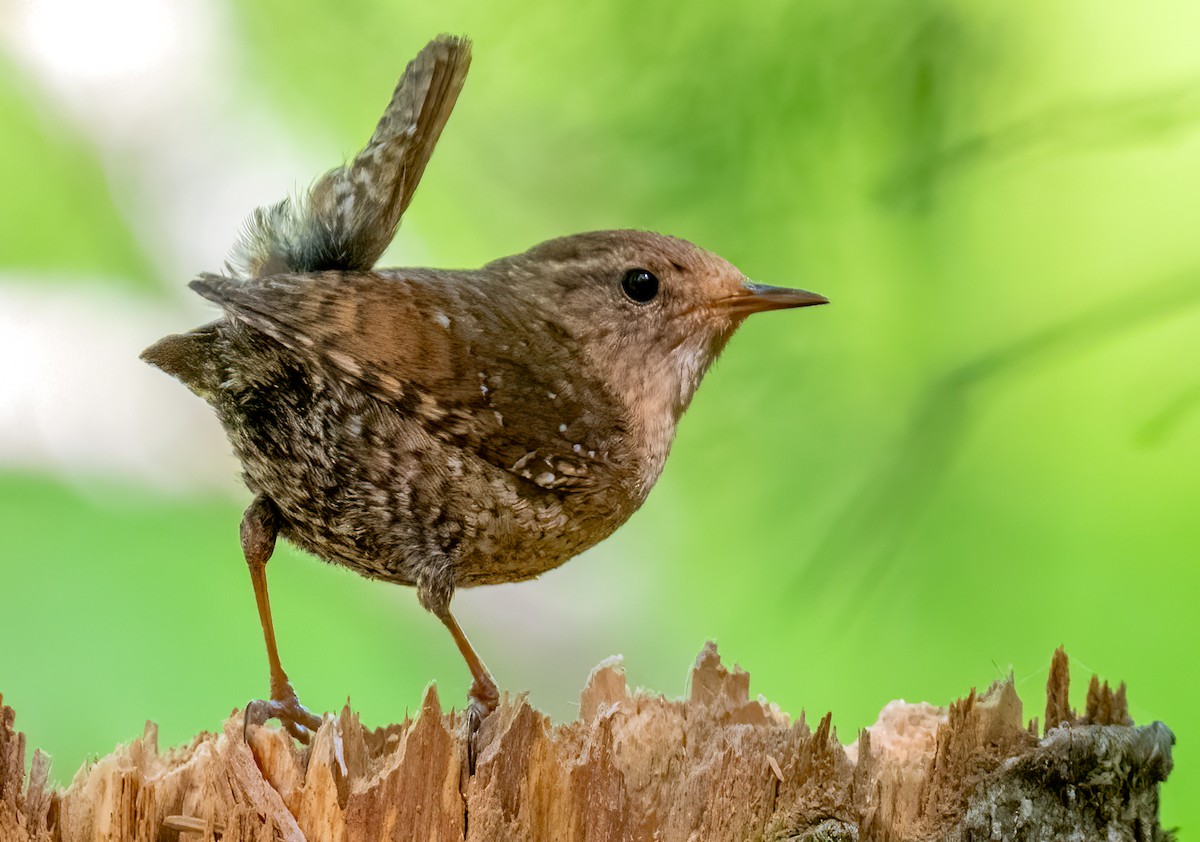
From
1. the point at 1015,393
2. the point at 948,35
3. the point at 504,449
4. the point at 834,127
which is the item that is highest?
the point at 948,35

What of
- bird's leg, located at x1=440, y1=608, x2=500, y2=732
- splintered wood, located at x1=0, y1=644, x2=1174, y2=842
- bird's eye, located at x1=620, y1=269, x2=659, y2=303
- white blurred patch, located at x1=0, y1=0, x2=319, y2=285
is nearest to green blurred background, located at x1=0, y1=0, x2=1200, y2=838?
white blurred patch, located at x1=0, y1=0, x2=319, y2=285

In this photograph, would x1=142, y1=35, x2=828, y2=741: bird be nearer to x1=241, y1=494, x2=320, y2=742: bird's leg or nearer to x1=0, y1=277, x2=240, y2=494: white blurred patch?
x1=241, y1=494, x2=320, y2=742: bird's leg

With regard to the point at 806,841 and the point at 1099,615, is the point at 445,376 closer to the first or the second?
the point at 806,841

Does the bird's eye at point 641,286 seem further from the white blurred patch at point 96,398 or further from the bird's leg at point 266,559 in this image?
the white blurred patch at point 96,398

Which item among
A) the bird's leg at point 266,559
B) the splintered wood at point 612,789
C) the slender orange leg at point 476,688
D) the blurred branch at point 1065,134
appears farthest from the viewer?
the blurred branch at point 1065,134

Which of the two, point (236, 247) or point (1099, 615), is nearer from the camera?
point (236, 247)

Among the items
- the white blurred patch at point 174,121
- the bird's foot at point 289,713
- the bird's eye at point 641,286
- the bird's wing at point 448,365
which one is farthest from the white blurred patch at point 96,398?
the bird's eye at point 641,286

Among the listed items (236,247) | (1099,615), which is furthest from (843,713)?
(236,247)
